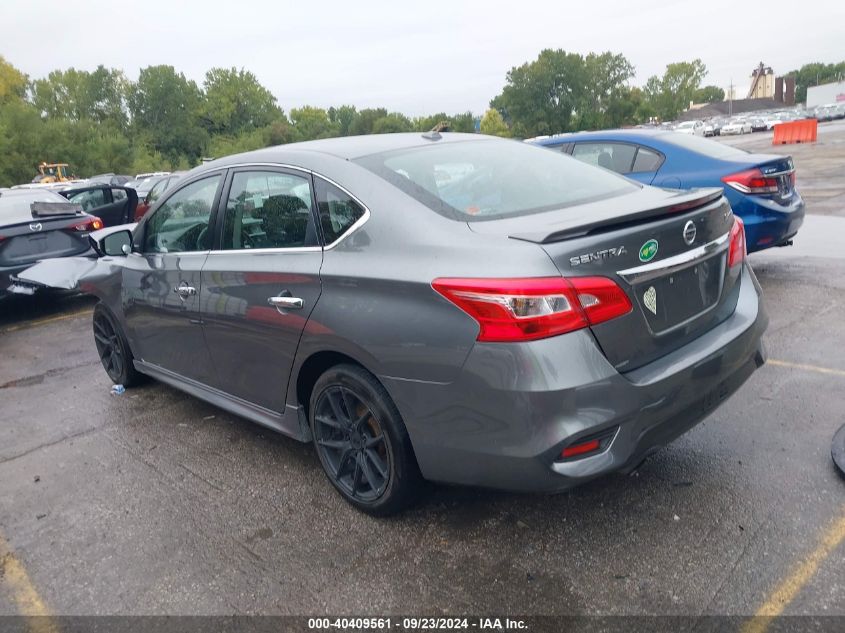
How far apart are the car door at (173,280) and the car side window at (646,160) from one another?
4684 mm

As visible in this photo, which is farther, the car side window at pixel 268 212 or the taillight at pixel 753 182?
the taillight at pixel 753 182

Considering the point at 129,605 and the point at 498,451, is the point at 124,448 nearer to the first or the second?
the point at 129,605

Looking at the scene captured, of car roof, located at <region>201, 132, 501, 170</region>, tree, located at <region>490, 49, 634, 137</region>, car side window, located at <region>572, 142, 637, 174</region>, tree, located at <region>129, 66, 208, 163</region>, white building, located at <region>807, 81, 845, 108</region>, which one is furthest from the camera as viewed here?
tree, located at <region>490, 49, 634, 137</region>

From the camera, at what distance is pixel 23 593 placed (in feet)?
9.53

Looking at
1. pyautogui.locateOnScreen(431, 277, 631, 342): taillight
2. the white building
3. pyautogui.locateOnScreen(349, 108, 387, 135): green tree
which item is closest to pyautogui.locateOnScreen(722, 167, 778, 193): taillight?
pyautogui.locateOnScreen(431, 277, 631, 342): taillight

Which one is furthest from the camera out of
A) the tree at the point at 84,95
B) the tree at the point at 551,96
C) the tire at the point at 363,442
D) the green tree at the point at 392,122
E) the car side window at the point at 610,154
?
the tree at the point at 551,96

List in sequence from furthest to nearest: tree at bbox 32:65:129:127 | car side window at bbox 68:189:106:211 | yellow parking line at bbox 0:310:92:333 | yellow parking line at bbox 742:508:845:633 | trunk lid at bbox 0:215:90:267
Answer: tree at bbox 32:65:129:127 → car side window at bbox 68:189:106:211 → yellow parking line at bbox 0:310:92:333 → trunk lid at bbox 0:215:90:267 → yellow parking line at bbox 742:508:845:633

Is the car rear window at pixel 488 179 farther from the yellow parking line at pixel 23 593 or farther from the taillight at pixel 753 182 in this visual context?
the taillight at pixel 753 182

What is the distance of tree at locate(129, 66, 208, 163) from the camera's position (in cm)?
8950

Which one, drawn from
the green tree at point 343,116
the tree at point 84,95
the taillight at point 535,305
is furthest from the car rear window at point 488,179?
the green tree at point 343,116

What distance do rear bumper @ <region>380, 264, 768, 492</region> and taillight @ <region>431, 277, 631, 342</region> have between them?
5 centimetres

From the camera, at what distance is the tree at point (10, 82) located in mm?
70625

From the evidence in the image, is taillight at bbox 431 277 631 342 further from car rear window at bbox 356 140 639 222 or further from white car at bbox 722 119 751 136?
white car at bbox 722 119 751 136

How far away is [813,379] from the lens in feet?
14.0
